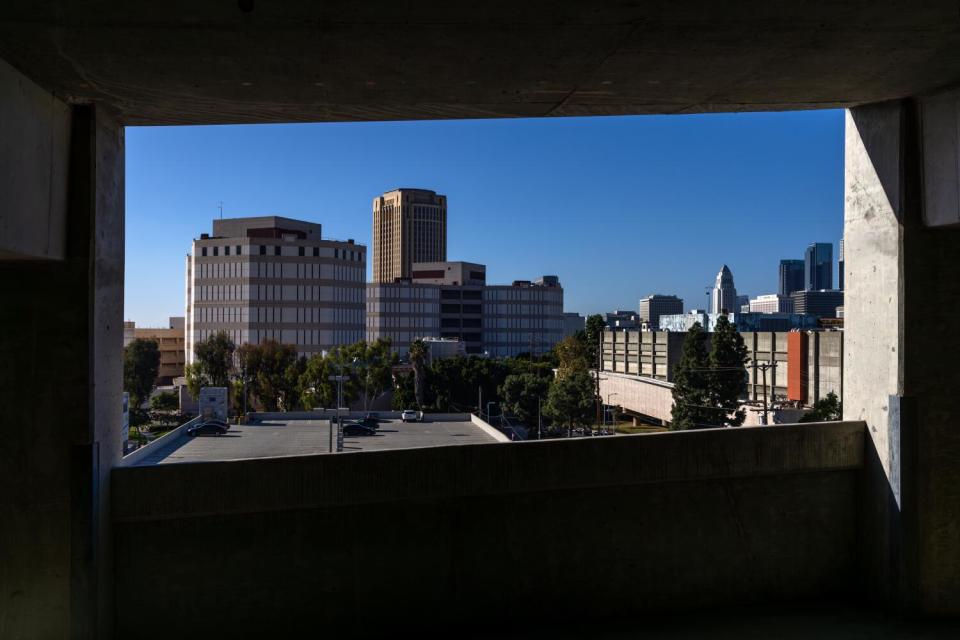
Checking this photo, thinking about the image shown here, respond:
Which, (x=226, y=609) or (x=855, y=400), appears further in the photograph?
(x=855, y=400)

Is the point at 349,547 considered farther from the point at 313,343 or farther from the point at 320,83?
the point at 313,343

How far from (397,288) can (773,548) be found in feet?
391

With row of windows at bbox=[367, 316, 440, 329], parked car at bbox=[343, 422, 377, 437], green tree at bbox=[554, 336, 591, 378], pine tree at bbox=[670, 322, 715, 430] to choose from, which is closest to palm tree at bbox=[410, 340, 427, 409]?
green tree at bbox=[554, 336, 591, 378]

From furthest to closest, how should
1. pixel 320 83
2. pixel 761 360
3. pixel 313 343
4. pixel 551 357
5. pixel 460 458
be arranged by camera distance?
pixel 313 343
pixel 551 357
pixel 761 360
pixel 460 458
pixel 320 83

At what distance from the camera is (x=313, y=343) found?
9206cm

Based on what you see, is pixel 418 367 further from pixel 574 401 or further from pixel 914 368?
pixel 914 368

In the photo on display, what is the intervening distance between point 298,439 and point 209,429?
14.0 ft

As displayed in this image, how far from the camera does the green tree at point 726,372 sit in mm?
43031

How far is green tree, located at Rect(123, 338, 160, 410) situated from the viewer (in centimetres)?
7131

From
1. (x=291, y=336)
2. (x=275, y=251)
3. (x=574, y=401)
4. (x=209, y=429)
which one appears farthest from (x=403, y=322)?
(x=209, y=429)

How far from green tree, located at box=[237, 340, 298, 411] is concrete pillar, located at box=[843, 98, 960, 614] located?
56.0 m

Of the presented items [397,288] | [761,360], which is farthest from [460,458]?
[397,288]

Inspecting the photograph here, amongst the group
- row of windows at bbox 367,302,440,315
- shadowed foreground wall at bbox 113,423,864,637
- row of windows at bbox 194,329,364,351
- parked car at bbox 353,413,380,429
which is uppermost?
row of windows at bbox 367,302,440,315

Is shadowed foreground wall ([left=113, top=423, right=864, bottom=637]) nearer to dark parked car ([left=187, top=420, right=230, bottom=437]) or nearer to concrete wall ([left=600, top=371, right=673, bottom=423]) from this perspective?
dark parked car ([left=187, top=420, right=230, bottom=437])
